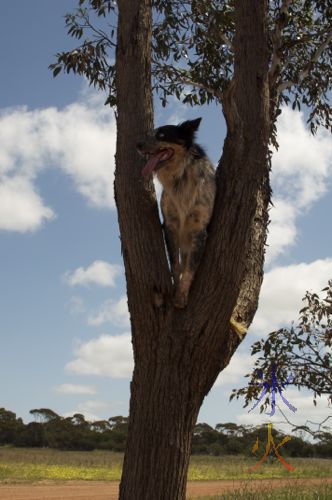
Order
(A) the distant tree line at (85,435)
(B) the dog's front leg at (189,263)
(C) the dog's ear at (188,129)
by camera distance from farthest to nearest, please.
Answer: (A) the distant tree line at (85,435) → (C) the dog's ear at (188,129) → (B) the dog's front leg at (189,263)

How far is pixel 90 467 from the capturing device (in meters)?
23.4

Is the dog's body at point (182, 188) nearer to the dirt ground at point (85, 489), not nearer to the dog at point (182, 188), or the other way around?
the dog at point (182, 188)

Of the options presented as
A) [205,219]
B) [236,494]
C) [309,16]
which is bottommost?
[236,494]

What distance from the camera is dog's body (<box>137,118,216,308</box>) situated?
6.24 meters

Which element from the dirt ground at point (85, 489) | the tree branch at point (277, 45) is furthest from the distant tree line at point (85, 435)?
the tree branch at point (277, 45)

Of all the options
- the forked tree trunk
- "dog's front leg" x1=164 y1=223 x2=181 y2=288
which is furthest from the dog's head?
"dog's front leg" x1=164 y1=223 x2=181 y2=288

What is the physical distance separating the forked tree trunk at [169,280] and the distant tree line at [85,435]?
90.7 ft

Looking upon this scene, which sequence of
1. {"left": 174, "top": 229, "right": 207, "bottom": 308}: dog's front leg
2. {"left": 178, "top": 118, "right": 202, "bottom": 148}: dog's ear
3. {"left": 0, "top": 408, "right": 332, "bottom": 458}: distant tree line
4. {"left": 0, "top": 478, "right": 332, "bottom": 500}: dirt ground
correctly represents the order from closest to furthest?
{"left": 174, "top": 229, "right": 207, "bottom": 308}: dog's front leg → {"left": 178, "top": 118, "right": 202, "bottom": 148}: dog's ear → {"left": 0, "top": 478, "right": 332, "bottom": 500}: dirt ground → {"left": 0, "top": 408, "right": 332, "bottom": 458}: distant tree line

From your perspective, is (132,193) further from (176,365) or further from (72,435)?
(72,435)

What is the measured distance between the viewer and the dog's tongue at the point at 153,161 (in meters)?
6.21

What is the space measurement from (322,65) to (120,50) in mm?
5399

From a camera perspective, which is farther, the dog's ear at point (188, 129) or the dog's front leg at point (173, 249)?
the dog's ear at point (188, 129)

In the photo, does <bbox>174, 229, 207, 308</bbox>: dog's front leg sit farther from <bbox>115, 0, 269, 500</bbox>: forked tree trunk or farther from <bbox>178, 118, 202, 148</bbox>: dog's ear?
<bbox>178, 118, 202, 148</bbox>: dog's ear

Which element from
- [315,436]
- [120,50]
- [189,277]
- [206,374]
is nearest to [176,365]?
[206,374]
